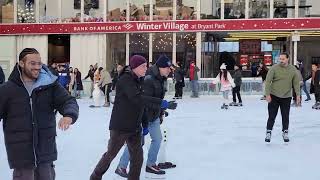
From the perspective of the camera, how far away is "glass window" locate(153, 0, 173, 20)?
77.2ft

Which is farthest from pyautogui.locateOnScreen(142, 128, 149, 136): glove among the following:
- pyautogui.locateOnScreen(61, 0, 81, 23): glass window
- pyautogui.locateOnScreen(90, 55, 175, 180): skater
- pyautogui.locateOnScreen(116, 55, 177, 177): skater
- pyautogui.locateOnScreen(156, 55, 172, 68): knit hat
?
pyautogui.locateOnScreen(61, 0, 81, 23): glass window

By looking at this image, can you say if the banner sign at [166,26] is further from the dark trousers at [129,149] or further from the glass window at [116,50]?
the dark trousers at [129,149]

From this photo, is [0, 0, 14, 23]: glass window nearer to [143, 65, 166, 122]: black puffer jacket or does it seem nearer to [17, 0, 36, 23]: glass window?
[17, 0, 36, 23]: glass window

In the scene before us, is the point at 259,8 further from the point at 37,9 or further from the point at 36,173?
the point at 36,173

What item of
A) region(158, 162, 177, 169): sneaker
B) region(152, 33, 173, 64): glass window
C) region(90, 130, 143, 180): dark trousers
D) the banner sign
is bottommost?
region(158, 162, 177, 169): sneaker

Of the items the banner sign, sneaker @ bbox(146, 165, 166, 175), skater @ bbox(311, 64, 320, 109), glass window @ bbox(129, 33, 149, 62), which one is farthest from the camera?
glass window @ bbox(129, 33, 149, 62)

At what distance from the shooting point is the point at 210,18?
23.0 meters

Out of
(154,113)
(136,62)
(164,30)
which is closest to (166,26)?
(164,30)

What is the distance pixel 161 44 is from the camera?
23562 mm

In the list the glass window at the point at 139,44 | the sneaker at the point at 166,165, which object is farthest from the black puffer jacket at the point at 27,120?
the glass window at the point at 139,44

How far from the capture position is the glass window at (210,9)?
23062 millimetres

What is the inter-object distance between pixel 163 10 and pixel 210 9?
2068 mm

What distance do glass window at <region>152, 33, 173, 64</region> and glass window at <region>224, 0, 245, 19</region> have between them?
2.63 metres

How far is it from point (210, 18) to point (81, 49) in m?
5.82
